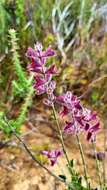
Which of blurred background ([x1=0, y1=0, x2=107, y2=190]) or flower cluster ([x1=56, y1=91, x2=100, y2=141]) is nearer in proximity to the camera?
flower cluster ([x1=56, y1=91, x2=100, y2=141])

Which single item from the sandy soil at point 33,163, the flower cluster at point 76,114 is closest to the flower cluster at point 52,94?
the flower cluster at point 76,114

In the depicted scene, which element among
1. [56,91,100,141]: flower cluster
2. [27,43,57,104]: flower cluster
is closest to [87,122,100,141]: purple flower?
[56,91,100,141]: flower cluster

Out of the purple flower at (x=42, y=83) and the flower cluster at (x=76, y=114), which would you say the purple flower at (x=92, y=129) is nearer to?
the flower cluster at (x=76, y=114)

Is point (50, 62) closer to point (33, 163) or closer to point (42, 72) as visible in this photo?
point (33, 163)

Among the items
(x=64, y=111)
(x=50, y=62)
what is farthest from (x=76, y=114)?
(x=50, y=62)

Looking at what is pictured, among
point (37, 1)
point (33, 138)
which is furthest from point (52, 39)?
point (33, 138)

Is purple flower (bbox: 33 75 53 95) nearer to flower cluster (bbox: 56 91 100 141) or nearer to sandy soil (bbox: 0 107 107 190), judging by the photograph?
flower cluster (bbox: 56 91 100 141)
